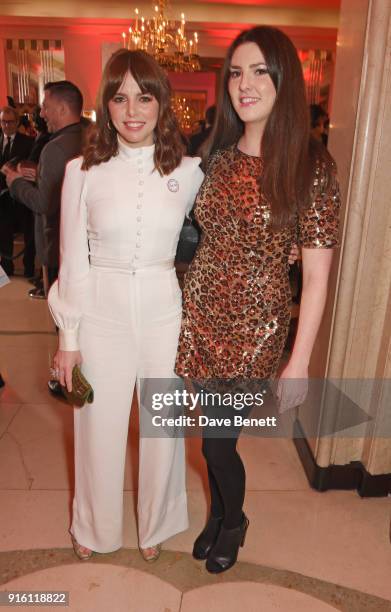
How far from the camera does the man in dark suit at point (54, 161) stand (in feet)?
9.41

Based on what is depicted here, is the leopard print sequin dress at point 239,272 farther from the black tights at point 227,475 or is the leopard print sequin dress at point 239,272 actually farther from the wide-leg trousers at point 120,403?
the black tights at point 227,475

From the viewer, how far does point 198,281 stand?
1.62 metres

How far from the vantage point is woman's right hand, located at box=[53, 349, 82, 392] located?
1.69 m

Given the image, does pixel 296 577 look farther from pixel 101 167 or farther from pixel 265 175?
pixel 101 167

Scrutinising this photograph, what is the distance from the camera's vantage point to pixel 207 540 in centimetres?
197

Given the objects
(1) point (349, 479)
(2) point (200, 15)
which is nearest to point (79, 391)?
(1) point (349, 479)

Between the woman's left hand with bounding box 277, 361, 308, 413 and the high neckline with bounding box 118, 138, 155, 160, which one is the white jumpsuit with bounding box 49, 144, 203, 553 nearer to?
the high neckline with bounding box 118, 138, 155, 160

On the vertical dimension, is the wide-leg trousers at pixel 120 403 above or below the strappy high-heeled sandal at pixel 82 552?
above

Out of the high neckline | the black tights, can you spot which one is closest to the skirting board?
the black tights

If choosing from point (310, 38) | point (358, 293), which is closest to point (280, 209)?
point (358, 293)

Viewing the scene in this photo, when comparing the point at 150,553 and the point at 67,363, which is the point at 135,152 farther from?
the point at 150,553

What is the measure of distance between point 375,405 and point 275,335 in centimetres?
88

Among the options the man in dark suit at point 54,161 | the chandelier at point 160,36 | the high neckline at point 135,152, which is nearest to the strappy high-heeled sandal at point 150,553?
the high neckline at point 135,152

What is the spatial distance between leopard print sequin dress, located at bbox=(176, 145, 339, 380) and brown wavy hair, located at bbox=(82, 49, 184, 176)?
138mm
